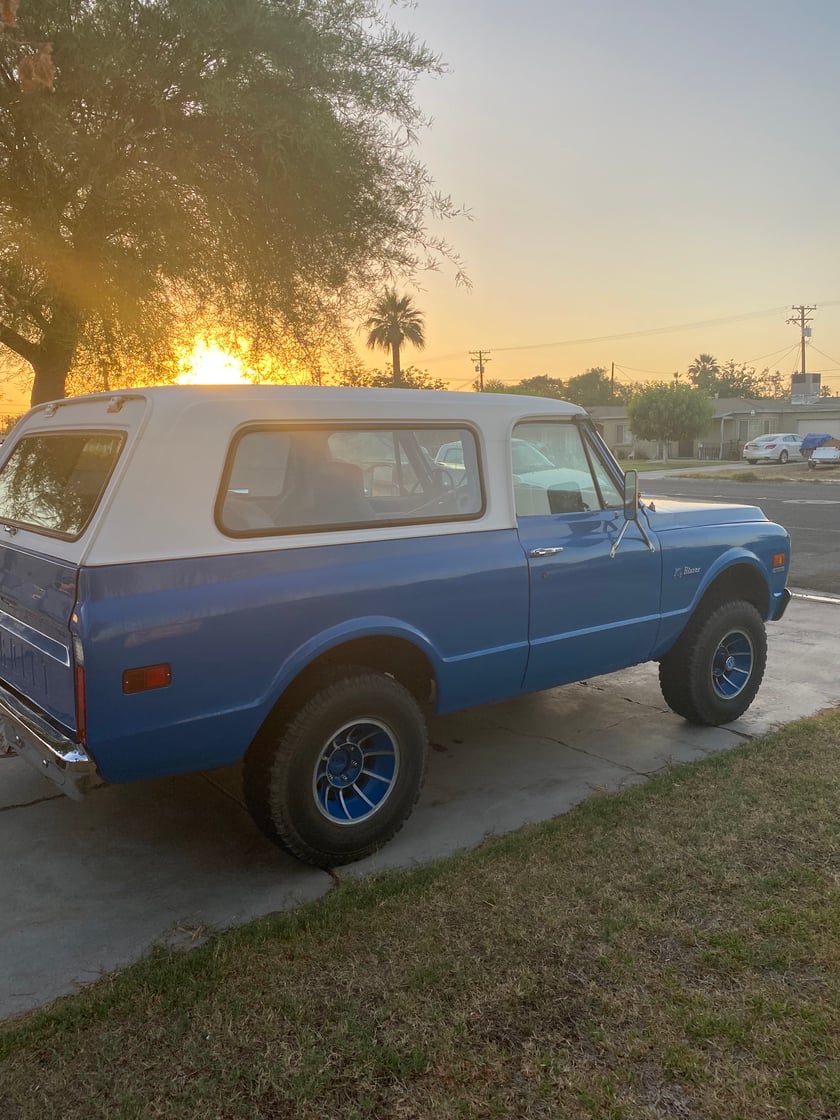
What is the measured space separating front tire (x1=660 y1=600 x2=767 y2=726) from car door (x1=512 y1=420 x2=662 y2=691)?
1.24 ft

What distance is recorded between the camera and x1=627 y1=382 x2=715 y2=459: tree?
5125 cm

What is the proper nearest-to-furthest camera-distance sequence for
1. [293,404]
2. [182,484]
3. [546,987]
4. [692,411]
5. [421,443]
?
[546,987] < [182,484] < [293,404] < [421,443] < [692,411]

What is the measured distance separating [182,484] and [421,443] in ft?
4.16

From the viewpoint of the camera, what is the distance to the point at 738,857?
355 cm

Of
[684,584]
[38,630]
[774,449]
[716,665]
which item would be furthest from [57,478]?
[774,449]

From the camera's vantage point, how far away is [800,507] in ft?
63.3

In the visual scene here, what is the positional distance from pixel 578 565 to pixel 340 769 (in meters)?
1.56

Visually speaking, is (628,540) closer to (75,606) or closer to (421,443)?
(421,443)

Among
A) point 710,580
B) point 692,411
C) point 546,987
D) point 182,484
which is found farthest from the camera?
point 692,411

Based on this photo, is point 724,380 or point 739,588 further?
point 724,380

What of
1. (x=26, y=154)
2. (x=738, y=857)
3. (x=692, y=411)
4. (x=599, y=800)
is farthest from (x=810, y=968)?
(x=692, y=411)

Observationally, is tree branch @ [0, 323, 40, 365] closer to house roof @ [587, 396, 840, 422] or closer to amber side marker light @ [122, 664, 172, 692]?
amber side marker light @ [122, 664, 172, 692]

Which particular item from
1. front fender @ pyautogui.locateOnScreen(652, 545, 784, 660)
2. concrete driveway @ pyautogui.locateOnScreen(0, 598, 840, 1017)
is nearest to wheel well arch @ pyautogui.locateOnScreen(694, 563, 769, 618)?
front fender @ pyautogui.locateOnScreen(652, 545, 784, 660)

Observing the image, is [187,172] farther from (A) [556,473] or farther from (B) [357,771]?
(B) [357,771]
